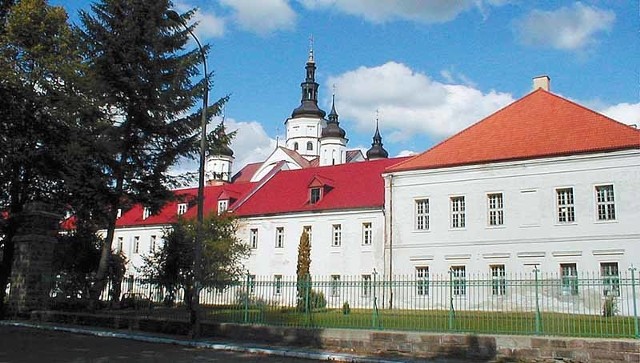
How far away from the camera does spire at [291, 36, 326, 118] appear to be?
A: 292ft

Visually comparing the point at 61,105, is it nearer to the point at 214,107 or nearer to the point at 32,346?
the point at 214,107

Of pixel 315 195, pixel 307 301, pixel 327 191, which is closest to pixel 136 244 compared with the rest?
pixel 315 195

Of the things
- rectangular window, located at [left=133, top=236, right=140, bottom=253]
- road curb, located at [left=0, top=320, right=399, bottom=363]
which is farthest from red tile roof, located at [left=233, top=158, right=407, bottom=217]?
road curb, located at [left=0, top=320, right=399, bottom=363]

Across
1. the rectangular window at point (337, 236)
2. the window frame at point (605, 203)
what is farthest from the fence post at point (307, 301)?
the rectangular window at point (337, 236)

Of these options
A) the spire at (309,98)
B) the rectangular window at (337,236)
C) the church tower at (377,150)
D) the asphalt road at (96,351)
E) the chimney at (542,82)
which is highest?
the spire at (309,98)

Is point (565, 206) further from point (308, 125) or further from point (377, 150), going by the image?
point (308, 125)

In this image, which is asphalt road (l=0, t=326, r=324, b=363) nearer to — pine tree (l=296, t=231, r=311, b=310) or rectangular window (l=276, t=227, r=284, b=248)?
pine tree (l=296, t=231, r=311, b=310)

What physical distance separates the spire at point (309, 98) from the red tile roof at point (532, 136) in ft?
182

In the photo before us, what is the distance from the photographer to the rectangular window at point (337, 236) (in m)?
37.9

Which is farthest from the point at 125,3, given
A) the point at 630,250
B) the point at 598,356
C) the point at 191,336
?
→ the point at 630,250

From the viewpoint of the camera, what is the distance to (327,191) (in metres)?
41.0

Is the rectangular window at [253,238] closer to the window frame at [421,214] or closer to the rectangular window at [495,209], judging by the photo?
the window frame at [421,214]

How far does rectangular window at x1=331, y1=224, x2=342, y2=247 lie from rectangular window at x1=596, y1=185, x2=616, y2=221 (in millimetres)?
15050

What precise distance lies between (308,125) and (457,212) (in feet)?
190
